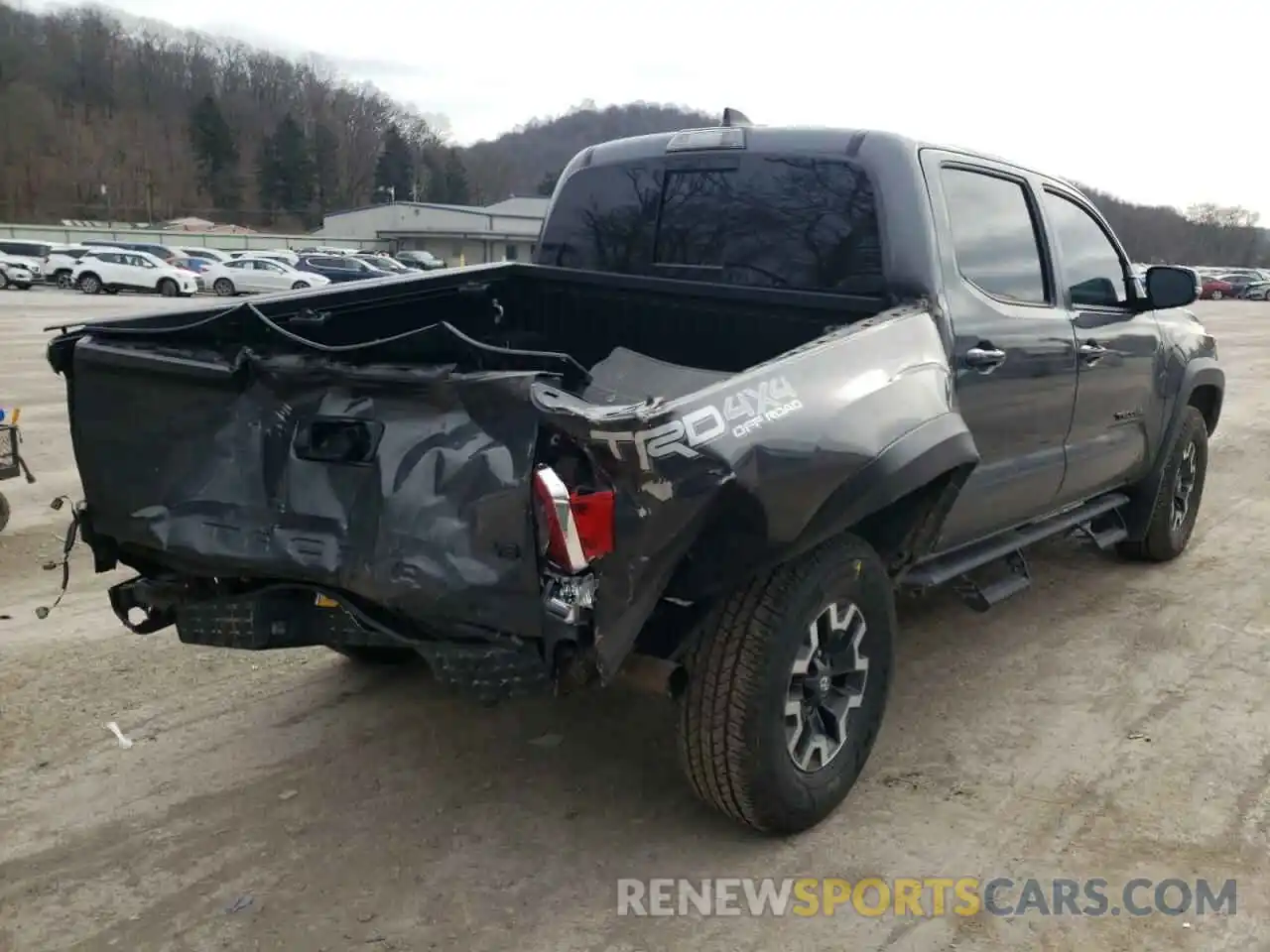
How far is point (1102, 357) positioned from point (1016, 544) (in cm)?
→ 98

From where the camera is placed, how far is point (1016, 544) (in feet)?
14.7

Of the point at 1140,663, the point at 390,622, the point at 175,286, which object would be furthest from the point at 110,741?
the point at 175,286

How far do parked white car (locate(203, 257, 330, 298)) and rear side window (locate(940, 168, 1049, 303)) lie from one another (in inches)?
1324

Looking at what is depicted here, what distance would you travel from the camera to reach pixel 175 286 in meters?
34.8

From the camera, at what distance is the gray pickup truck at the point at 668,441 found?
2736mm

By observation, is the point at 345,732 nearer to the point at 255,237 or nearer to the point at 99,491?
the point at 99,491

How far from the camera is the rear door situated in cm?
388

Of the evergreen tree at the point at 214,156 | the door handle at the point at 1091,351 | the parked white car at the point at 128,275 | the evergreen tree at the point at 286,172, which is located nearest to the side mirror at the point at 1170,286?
the door handle at the point at 1091,351

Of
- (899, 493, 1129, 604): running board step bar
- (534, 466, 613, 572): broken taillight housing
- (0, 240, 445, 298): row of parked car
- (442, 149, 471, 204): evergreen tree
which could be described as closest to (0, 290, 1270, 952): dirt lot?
(899, 493, 1129, 604): running board step bar

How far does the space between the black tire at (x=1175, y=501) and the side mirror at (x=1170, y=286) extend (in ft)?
3.27

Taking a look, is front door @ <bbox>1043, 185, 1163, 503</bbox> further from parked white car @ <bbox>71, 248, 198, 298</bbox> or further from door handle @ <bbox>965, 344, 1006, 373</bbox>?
parked white car @ <bbox>71, 248, 198, 298</bbox>

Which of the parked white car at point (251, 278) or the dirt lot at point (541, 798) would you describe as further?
the parked white car at point (251, 278)

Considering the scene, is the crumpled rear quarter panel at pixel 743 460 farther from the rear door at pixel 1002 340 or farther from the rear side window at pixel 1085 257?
the rear side window at pixel 1085 257

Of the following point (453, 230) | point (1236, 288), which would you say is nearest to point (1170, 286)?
point (1236, 288)
